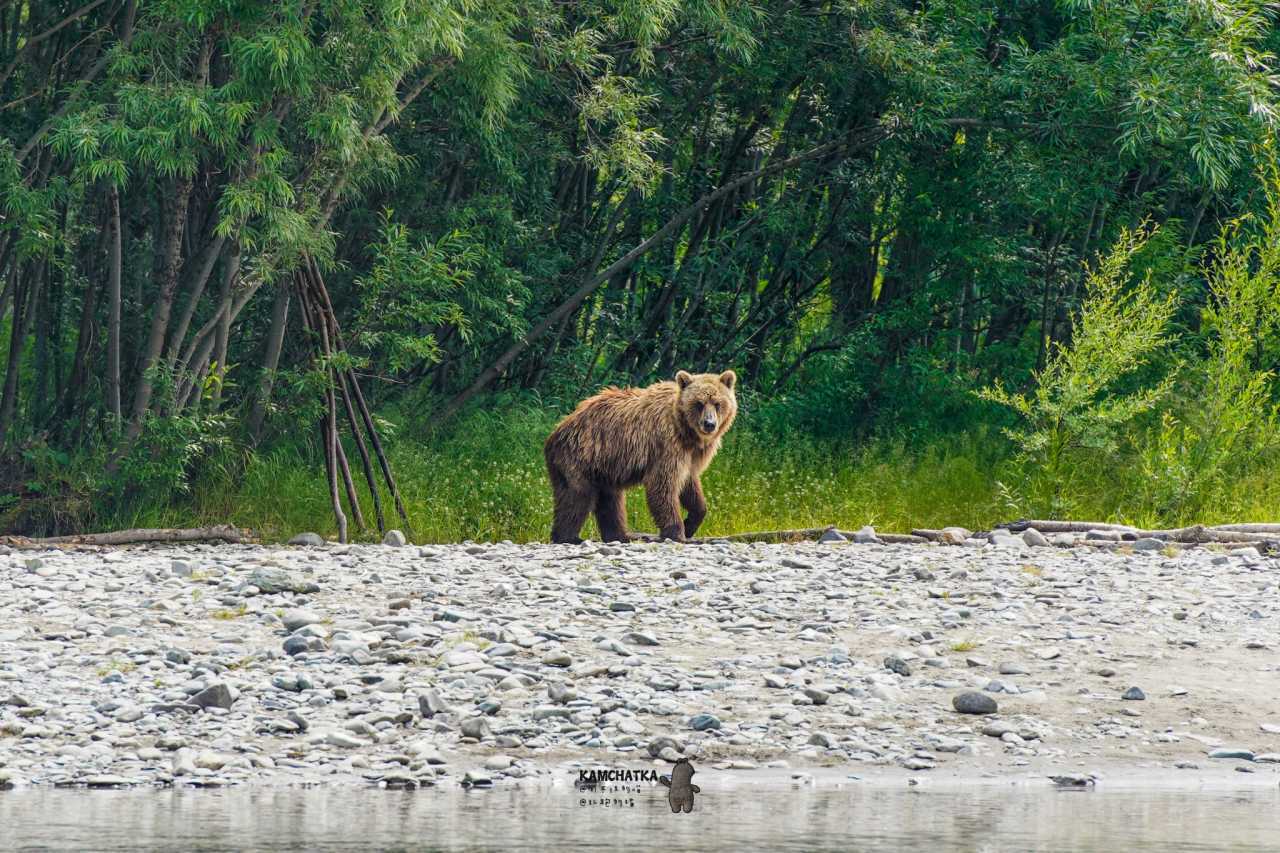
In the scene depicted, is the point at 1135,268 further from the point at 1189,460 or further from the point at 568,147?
the point at 568,147

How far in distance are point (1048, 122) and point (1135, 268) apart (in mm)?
1324

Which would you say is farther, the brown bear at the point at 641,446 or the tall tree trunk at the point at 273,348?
the tall tree trunk at the point at 273,348

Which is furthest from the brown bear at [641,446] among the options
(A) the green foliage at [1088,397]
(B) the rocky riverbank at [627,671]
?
(A) the green foliage at [1088,397]

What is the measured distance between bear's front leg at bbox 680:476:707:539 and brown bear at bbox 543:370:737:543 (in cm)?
9

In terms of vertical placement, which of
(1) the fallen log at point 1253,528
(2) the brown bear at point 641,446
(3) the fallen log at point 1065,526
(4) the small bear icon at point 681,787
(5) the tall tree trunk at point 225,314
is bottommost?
(4) the small bear icon at point 681,787

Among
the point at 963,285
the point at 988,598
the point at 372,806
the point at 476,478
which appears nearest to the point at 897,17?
the point at 963,285

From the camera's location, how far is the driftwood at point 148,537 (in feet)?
32.3

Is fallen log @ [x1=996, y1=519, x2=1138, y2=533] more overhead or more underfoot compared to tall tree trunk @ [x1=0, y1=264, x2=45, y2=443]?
more underfoot

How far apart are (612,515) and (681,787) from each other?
5.35 meters

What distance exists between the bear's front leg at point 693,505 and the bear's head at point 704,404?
421 millimetres

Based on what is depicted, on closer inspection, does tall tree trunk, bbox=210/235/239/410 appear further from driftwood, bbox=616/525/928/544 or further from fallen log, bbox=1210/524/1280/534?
fallen log, bbox=1210/524/1280/534

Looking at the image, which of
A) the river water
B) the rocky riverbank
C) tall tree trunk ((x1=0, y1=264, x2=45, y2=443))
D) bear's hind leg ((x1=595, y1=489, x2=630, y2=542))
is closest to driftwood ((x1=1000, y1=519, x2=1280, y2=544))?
the rocky riverbank

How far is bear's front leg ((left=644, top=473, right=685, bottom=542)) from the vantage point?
9617 millimetres

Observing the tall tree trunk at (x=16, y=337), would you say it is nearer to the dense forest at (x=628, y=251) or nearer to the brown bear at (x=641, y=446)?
the dense forest at (x=628, y=251)
